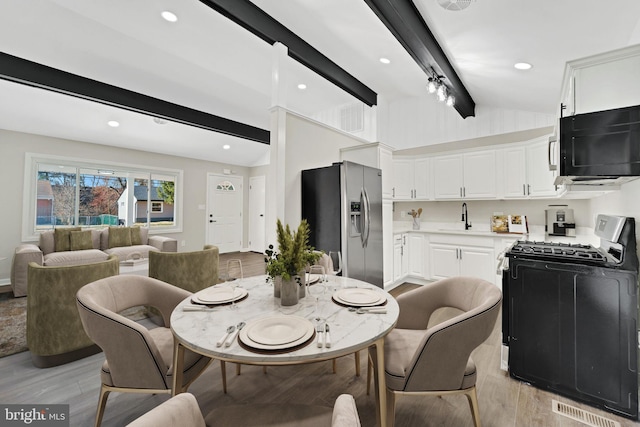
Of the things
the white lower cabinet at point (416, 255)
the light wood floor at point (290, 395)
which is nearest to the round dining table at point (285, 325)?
the light wood floor at point (290, 395)

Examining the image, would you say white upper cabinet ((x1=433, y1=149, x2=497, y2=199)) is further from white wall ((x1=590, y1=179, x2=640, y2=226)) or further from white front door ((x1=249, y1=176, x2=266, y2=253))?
white front door ((x1=249, y1=176, x2=266, y2=253))

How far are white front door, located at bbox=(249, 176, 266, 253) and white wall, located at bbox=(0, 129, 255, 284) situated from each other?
95cm

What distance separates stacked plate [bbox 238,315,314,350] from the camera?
3.23 feet

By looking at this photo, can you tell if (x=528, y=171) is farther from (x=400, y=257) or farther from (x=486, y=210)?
(x=400, y=257)

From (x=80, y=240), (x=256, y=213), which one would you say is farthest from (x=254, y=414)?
(x=256, y=213)

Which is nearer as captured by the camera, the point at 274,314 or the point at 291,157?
the point at 274,314

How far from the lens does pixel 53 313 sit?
210cm

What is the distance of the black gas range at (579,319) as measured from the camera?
1.61 meters

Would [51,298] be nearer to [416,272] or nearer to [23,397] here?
[23,397]

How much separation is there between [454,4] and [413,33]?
386mm

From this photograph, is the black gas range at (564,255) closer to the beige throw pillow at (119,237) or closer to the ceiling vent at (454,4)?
the ceiling vent at (454,4)

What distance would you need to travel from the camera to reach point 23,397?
1.78 metres

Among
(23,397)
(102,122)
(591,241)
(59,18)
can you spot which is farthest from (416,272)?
(102,122)

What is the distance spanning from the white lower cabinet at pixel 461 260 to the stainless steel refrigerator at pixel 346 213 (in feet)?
4.11
